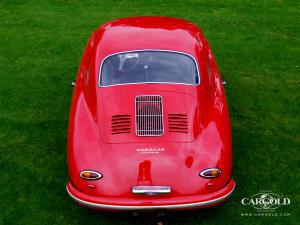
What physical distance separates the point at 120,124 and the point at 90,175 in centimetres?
71

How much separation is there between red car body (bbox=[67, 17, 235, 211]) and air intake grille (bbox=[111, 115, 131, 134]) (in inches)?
0.4

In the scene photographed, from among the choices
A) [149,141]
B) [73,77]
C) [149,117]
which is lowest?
[73,77]

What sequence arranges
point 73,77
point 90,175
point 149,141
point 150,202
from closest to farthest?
point 150,202, point 90,175, point 149,141, point 73,77

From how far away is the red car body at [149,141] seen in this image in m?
4.26

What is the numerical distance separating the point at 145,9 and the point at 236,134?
5.13m

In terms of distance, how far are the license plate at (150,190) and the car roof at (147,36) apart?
6.58ft

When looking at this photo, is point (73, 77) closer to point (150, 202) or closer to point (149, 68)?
point (149, 68)

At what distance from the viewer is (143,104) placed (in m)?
4.91

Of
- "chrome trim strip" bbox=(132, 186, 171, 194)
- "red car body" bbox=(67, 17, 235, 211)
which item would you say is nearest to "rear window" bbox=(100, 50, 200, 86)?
Answer: "red car body" bbox=(67, 17, 235, 211)

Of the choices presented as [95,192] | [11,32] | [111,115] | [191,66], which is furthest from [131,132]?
[11,32]

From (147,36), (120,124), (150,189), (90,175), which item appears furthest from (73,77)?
(150,189)

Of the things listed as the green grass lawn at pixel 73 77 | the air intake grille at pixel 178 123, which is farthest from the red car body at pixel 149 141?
the green grass lawn at pixel 73 77

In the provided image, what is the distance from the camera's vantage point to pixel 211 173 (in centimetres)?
440

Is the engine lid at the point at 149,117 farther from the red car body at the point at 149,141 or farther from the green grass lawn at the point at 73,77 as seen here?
the green grass lawn at the point at 73,77
